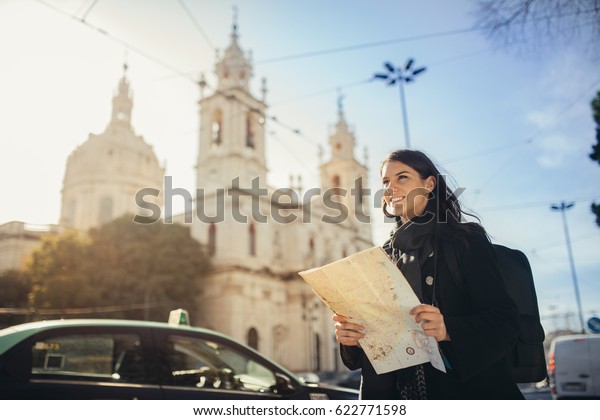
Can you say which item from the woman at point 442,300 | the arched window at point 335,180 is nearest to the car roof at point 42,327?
the woman at point 442,300

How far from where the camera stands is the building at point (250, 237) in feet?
94.3

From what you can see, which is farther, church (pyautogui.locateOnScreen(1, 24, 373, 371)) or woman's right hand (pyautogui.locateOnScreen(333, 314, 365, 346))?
church (pyautogui.locateOnScreen(1, 24, 373, 371))

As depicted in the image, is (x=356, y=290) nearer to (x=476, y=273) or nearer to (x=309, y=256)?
(x=476, y=273)

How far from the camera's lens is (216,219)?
29.6 m

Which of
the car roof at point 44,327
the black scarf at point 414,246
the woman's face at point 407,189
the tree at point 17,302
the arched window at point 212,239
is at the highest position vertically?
the arched window at point 212,239

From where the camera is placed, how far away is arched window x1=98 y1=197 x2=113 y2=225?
33875mm

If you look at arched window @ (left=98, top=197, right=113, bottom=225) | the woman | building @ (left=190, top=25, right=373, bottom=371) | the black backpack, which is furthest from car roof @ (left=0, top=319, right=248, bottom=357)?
arched window @ (left=98, top=197, right=113, bottom=225)

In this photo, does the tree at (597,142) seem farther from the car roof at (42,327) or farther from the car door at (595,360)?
the car roof at (42,327)

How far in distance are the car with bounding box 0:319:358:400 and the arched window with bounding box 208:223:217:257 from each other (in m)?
26.5

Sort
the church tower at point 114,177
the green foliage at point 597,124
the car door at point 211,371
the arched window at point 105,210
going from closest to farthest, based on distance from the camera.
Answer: the car door at point 211,371 < the green foliage at point 597,124 < the church tower at point 114,177 < the arched window at point 105,210

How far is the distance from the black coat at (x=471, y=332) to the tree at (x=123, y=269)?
21.6m

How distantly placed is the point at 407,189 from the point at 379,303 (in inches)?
22.2

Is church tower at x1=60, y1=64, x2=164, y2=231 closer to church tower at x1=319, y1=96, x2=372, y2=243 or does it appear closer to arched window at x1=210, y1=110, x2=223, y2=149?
arched window at x1=210, y1=110, x2=223, y2=149

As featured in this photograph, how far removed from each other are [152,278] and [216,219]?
635cm
